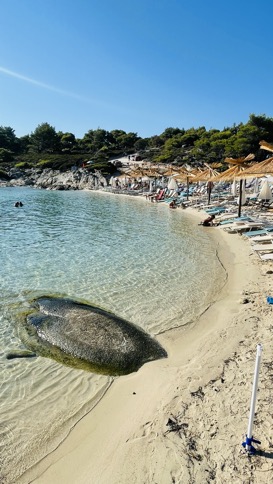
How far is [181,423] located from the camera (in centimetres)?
415

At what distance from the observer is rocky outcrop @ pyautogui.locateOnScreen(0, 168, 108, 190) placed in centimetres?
6153

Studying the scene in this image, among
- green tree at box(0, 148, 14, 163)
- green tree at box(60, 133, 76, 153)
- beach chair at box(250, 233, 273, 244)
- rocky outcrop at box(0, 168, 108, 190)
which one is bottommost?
beach chair at box(250, 233, 273, 244)

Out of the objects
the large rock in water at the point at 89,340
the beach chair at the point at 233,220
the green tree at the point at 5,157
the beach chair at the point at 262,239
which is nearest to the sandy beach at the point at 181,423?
the large rock in water at the point at 89,340

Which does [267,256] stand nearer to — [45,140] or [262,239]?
[262,239]

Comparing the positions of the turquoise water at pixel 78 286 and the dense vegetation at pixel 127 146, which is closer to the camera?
the turquoise water at pixel 78 286

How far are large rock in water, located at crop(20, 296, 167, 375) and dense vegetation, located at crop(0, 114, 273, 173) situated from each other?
51.2 m

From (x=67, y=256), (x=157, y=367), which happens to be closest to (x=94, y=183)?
(x=67, y=256)

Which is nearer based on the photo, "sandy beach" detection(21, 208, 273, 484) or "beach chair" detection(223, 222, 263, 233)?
"sandy beach" detection(21, 208, 273, 484)

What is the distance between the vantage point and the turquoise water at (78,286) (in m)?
4.55

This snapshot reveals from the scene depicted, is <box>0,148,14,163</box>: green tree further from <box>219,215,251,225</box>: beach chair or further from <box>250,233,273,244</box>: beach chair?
<box>250,233,273,244</box>: beach chair

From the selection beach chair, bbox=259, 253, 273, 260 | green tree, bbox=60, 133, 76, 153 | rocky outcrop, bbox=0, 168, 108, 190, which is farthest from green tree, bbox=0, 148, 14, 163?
beach chair, bbox=259, 253, 273, 260

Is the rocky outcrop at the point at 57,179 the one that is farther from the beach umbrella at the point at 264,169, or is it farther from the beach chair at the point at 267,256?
the beach chair at the point at 267,256

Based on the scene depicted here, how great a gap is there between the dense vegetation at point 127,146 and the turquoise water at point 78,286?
38076 mm

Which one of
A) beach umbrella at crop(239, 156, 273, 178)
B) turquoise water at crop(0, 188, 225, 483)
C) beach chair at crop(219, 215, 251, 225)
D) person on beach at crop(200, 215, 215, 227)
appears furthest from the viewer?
person on beach at crop(200, 215, 215, 227)
